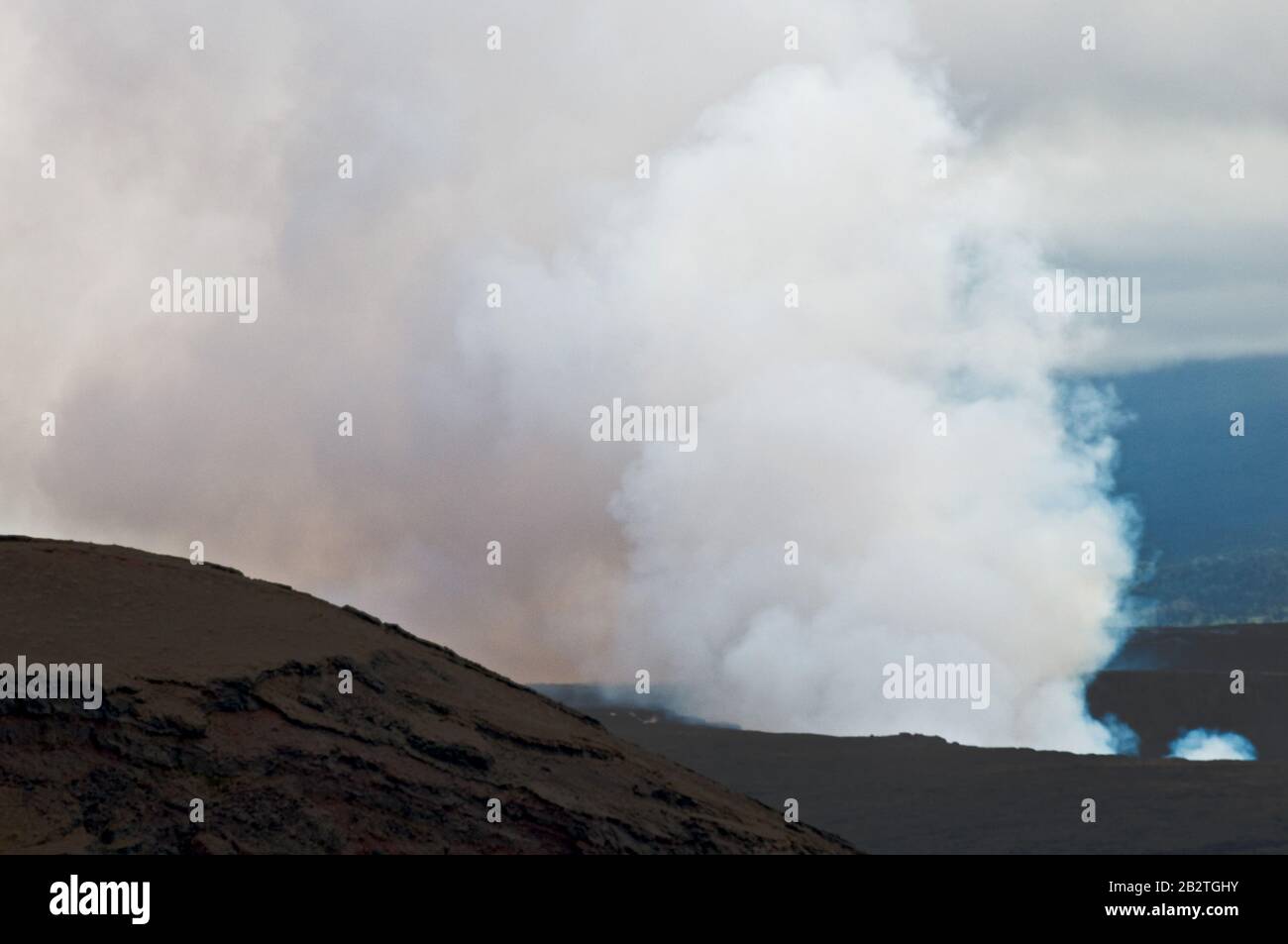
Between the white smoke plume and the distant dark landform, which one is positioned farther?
the white smoke plume

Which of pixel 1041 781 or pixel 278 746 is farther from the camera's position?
pixel 1041 781

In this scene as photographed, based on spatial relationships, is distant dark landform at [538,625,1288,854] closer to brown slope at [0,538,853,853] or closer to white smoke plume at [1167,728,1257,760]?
white smoke plume at [1167,728,1257,760]

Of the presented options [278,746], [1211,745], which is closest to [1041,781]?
[1211,745]

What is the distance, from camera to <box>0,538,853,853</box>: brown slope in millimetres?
20031

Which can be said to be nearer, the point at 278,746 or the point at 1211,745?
the point at 278,746

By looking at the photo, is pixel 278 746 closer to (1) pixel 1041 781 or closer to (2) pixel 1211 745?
(1) pixel 1041 781

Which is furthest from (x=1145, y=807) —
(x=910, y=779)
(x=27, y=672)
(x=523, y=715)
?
(x=27, y=672)

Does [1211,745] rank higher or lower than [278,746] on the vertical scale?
higher

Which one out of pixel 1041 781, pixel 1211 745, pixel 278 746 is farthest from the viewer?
pixel 1211 745

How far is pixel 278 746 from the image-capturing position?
2133cm

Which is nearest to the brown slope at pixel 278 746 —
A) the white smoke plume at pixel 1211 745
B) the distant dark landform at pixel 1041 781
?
the distant dark landform at pixel 1041 781

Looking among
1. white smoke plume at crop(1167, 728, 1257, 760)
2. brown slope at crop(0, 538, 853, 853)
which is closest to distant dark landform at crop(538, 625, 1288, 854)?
white smoke plume at crop(1167, 728, 1257, 760)

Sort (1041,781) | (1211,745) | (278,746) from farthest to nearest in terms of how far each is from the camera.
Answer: (1211,745) < (1041,781) < (278,746)
